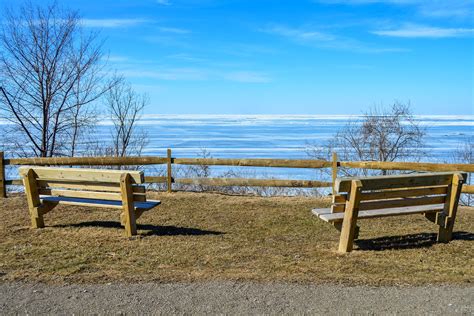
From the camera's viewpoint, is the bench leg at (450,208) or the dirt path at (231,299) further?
the bench leg at (450,208)

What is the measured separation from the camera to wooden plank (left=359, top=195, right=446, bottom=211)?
18.1 feet

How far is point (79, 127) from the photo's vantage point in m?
15.7

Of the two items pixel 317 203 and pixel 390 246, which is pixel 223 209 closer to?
pixel 317 203

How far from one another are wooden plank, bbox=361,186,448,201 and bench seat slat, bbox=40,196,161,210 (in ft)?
9.84

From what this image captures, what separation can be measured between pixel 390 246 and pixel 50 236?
186 inches

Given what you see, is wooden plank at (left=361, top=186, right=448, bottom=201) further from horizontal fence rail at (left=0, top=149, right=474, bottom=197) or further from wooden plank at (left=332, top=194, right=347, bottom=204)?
horizontal fence rail at (left=0, top=149, right=474, bottom=197)

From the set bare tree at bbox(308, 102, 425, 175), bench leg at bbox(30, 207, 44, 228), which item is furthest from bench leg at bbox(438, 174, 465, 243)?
bare tree at bbox(308, 102, 425, 175)

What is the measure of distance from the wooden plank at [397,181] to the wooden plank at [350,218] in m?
0.09

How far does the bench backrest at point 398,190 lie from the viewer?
5293 mm

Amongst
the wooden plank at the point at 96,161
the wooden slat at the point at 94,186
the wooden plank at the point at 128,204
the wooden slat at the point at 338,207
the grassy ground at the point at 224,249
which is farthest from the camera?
the wooden plank at the point at 96,161

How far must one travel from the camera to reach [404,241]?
6.00m

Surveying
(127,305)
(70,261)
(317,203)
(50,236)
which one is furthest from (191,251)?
(317,203)

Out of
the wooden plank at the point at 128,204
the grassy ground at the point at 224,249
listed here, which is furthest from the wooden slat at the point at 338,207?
the wooden plank at the point at 128,204

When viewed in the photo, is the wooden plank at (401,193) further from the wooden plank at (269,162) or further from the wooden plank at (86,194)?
the wooden plank at (269,162)
